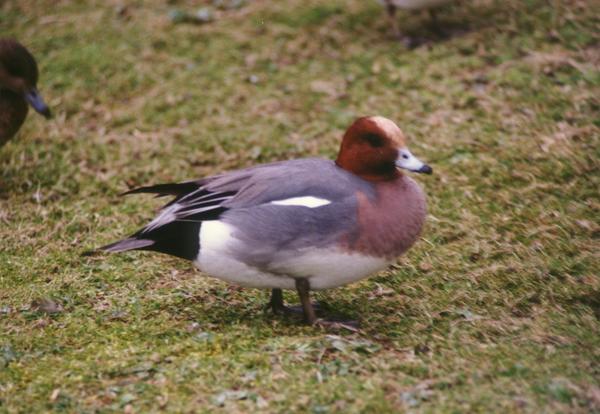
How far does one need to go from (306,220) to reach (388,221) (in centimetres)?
34

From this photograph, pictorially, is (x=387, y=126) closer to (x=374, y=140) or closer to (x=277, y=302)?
(x=374, y=140)

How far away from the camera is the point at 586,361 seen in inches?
116

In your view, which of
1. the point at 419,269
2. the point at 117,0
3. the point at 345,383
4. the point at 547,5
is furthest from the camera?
the point at 117,0

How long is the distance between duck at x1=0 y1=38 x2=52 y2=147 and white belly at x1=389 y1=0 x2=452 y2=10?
9.27ft

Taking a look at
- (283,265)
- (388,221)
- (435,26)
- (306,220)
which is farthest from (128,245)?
(435,26)

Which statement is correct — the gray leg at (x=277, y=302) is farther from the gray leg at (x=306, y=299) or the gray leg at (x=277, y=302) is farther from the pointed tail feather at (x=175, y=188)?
the pointed tail feather at (x=175, y=188)

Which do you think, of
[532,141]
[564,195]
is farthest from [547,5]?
[564,195]

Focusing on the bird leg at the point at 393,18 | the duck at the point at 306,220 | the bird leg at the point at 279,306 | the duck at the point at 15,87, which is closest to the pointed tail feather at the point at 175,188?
the duck at the point at 306,220

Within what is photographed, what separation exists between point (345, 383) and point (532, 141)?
2.51 metres

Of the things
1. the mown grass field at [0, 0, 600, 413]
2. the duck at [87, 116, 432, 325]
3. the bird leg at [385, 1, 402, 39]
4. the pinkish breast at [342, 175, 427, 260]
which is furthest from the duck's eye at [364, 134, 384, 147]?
the bird leg at [385, 1, 402, 39]

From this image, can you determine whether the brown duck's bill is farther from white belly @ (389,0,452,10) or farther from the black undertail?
white belly @ (389,0,452,10)

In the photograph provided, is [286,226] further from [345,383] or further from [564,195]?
[564,195]

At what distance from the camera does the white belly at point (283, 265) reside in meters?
3.17

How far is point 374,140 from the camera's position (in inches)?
131
